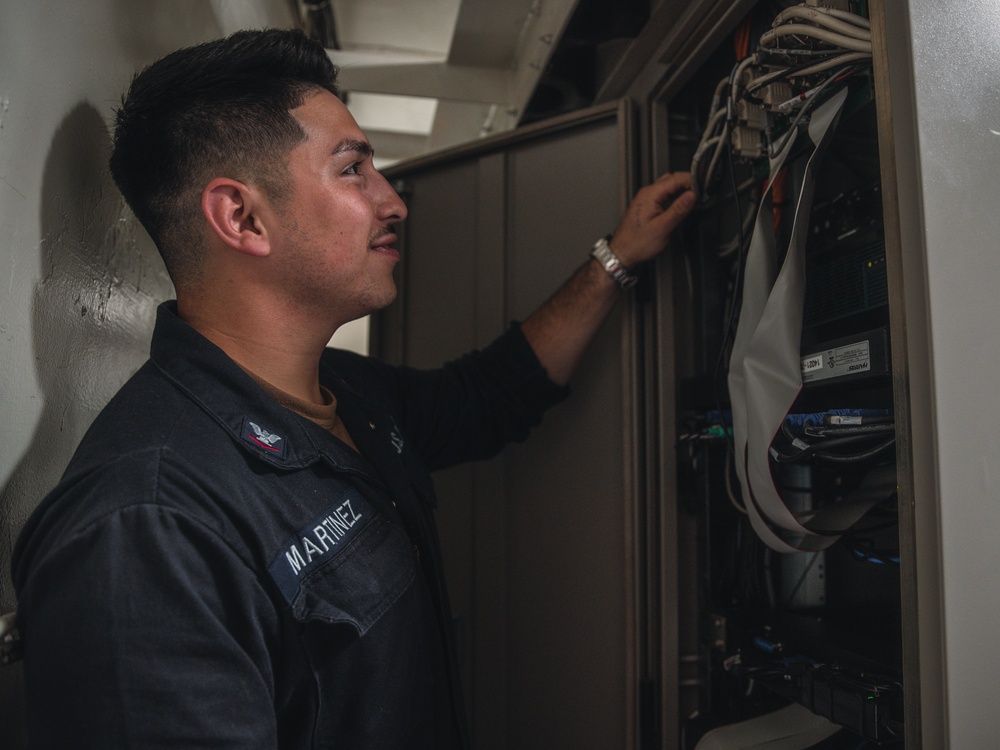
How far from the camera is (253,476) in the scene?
0.90m

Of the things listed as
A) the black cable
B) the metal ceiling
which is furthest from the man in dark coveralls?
the metal ceiling

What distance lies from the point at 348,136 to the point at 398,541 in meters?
0.64

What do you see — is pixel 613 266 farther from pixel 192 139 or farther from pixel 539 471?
pixel 192 139

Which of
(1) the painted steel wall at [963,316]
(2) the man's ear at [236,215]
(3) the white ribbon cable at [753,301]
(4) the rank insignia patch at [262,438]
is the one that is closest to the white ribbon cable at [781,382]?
(3) the white ribbon cable at [753,301]

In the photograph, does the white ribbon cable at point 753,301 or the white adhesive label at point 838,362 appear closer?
the white adhesive label at point 838,362

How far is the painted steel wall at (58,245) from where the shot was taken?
81 centimetres

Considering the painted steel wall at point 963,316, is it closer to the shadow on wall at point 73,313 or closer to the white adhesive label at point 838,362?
the white adhesive label at point 838,362

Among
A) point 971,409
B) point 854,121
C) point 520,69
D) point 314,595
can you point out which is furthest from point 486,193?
point 971,409

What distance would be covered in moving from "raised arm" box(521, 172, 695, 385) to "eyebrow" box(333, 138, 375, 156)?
18.0 inches

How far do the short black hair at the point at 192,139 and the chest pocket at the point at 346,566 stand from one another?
1.49 feet

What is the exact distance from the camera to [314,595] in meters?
0.88

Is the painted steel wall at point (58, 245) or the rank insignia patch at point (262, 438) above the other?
the painted steel wall at point (58, 245)

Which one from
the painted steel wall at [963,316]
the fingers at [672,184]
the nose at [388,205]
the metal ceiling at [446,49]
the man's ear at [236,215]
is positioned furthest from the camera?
the metal ceiling at [446,49]

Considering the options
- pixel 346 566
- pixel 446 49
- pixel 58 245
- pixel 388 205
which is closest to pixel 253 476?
pixel 346 566
